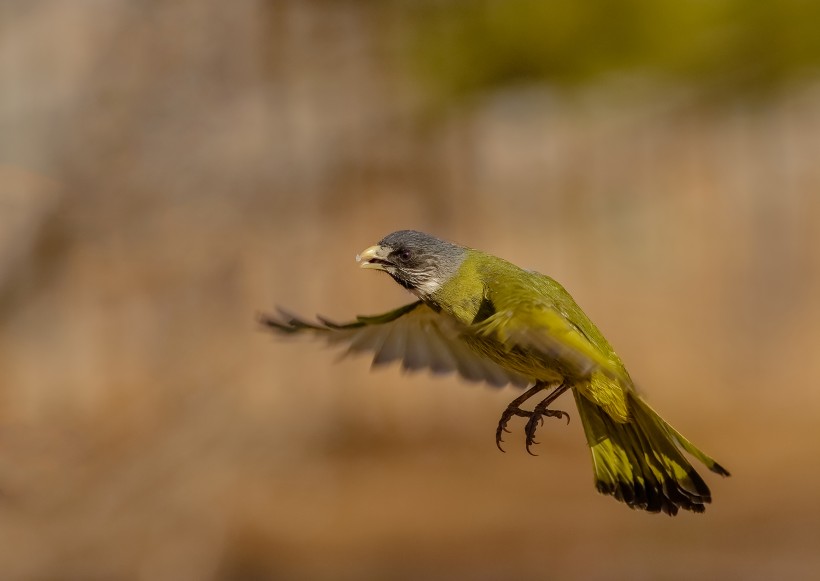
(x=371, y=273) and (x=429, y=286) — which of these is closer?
(x=429, y=286)

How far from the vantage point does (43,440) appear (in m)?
5.91

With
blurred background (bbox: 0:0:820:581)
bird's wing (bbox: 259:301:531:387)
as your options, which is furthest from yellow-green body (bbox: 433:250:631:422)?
blurred background (bbox: 0:0:820:581)

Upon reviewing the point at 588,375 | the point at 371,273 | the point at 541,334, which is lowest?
the point at 588,375

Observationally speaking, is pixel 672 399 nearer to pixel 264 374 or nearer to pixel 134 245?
pixel 264 374

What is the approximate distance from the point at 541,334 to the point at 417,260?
684 mm

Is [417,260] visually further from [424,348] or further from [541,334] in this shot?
[541,334]

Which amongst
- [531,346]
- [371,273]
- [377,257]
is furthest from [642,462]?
[371,273]

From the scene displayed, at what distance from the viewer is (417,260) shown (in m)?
3.74

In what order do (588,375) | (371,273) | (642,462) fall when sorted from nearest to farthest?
(588,375)
(642,462)
(371,273)

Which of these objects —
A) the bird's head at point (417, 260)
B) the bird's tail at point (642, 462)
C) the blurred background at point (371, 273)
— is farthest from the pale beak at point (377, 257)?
the blurred background at point (371, 273)

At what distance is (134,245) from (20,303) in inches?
29.5

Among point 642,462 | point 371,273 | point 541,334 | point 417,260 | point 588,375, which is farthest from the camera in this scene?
point 371,273

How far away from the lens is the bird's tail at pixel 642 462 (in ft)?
11.4

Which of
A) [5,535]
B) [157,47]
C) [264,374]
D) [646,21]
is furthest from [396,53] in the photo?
[5,535]
